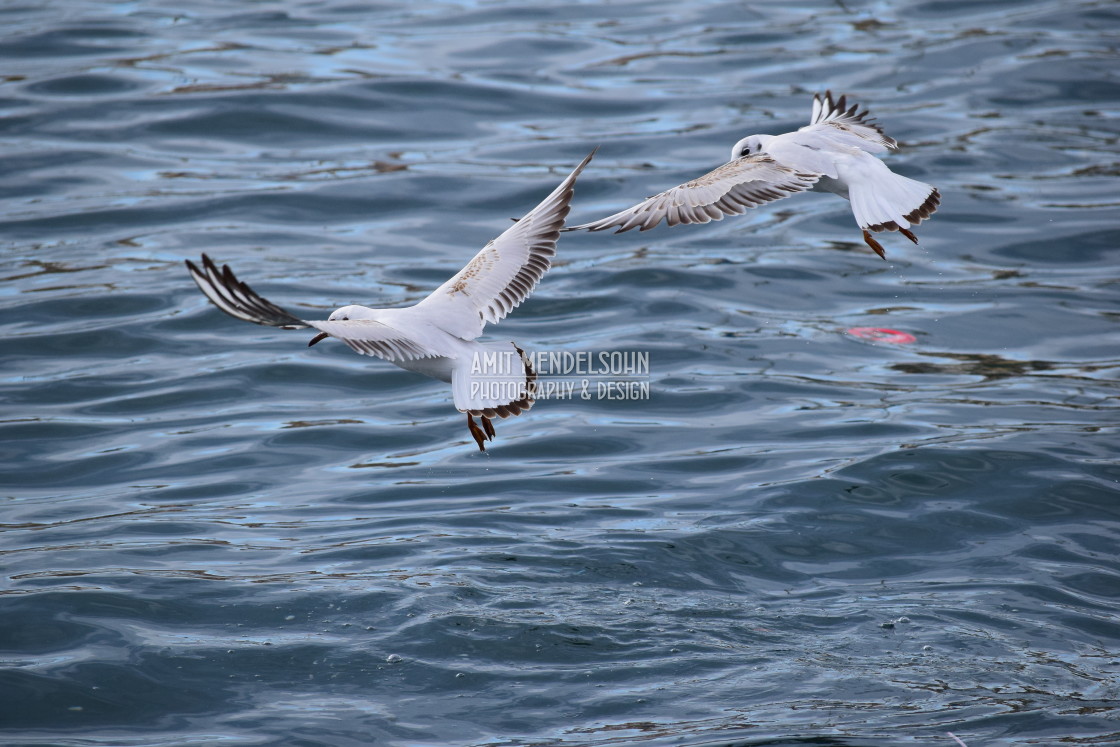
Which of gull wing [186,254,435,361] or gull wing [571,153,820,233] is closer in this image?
gull wing [186,254,435,361]

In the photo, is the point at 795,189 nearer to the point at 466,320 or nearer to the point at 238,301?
the point at 466,320

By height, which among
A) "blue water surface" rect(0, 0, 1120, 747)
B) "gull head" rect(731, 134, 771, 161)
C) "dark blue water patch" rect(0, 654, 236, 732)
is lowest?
"dark blue water patch" rect(0, 654, 236, 732)

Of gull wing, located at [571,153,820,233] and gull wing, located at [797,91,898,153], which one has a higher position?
gull wing, located at [797,91,898,153]

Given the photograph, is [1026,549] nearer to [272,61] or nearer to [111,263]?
[111,263]

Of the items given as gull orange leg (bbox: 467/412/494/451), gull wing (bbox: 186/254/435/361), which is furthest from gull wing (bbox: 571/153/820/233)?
gull wing (bbox: 186/254/435/361)

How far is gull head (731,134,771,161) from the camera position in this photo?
814cm

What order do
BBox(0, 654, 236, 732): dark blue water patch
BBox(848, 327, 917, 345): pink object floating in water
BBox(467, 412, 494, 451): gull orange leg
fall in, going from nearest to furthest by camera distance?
BBox(0, 654, 236, 732): dark blue water patch
BBox(467, 412, 494, 451): gull orange leg
BBox(848, 327, 917, 345): pink object floating in water

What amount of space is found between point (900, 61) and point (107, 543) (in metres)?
12.7

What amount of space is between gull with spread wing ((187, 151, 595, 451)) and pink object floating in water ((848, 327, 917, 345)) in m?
4.54

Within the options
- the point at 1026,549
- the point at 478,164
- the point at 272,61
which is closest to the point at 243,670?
the point at 1026,549

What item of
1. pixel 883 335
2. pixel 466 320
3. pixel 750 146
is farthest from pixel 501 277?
pixel 883 335

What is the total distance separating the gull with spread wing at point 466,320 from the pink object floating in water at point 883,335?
4.54m

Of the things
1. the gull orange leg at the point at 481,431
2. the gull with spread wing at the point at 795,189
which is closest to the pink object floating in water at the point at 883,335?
the gull with spread wing at the point at 795,189

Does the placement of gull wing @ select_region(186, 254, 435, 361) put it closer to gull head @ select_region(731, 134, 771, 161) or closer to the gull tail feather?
the gull tail feather
